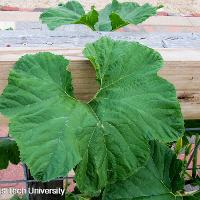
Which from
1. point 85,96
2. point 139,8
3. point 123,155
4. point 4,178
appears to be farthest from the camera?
point 4,178

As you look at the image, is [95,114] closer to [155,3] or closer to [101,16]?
[101,16]

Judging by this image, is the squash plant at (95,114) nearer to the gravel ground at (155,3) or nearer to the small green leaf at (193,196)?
the small green leaf at (193,196)

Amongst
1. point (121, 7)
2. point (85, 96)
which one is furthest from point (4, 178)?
point (85, 96)

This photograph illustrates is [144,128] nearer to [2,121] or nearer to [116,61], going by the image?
[116,61]

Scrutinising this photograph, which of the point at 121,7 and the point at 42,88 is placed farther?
the point at 121,7

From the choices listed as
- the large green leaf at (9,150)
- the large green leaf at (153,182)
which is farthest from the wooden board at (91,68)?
the large green leaf at (9,150)

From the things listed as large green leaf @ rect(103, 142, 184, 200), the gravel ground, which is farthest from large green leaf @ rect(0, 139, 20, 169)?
the gravel ground

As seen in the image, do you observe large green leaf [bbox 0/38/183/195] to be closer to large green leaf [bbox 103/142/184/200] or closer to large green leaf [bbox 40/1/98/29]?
large green leaf [bbox 103/142/184/200]
